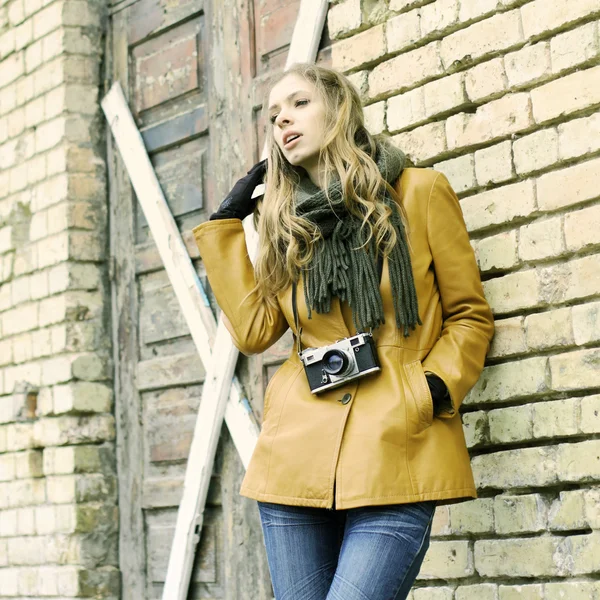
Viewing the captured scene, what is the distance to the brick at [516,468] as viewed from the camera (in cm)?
311

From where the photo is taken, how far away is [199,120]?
196 inches

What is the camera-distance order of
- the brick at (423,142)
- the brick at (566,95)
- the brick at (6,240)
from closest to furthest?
→ the brick at (566,95), the brick at (423,142), the brick at (6,240)

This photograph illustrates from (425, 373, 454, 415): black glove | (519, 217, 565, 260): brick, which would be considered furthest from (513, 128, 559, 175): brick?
(425, 373, 454, 415): black glove

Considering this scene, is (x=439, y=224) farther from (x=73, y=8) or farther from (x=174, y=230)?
(x=73, y=8)

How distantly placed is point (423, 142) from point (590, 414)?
107cm

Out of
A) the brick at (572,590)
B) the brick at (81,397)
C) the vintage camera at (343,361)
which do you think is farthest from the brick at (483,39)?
the brick at (81,397)

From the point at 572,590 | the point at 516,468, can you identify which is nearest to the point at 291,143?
the point at 516,468

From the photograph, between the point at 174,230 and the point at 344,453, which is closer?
the point at 344,453

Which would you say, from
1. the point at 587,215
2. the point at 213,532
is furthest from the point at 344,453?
the point at 213,532

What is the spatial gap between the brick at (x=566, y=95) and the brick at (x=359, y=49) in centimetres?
72

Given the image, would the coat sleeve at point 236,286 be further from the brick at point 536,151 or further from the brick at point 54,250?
the brick at point 54,250

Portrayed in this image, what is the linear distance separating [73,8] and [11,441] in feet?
7.13

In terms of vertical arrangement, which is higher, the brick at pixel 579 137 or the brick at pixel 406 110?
the brick at pixel 406 110

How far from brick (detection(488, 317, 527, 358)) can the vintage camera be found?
0.54m
